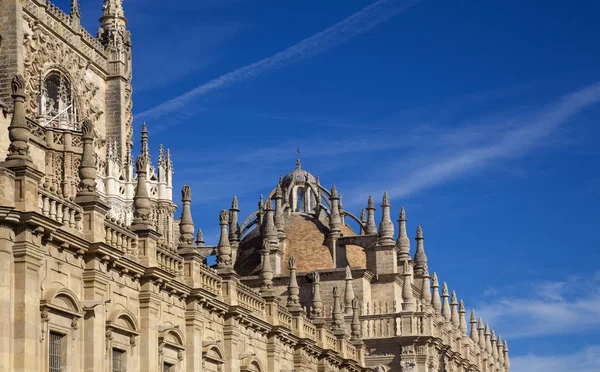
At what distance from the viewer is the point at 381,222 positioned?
67125 mm

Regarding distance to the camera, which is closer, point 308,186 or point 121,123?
point 121,123

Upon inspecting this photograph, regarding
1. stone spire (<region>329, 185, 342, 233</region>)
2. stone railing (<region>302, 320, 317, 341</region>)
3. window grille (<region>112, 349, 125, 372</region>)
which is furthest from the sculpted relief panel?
window grille (<region>112, 349, 125, 372</region>)

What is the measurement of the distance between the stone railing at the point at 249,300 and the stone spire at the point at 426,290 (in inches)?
1002

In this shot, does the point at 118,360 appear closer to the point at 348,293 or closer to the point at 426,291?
the point at 348,293

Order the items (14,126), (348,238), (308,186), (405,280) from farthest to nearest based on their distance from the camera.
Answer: (308,186) → (348,238) → (405,280) → (14,126)

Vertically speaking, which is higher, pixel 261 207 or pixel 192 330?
pixel 261 207

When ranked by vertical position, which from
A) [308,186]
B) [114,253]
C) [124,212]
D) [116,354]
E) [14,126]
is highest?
[308,186]

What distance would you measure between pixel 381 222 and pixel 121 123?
1567 cm

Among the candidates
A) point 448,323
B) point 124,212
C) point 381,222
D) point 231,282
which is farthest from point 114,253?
point 448,323

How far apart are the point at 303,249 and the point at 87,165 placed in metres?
41.0

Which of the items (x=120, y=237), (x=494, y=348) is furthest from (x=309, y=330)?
(x=494, y=348)

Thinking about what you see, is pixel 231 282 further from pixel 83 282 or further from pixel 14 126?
pixel 14 126

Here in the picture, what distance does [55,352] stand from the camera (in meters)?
26.6

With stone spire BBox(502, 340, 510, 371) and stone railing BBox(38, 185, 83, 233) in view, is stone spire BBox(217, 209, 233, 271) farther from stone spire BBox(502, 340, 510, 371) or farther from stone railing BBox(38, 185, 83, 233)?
stone spire BBox(502, 340, 510, 371)
